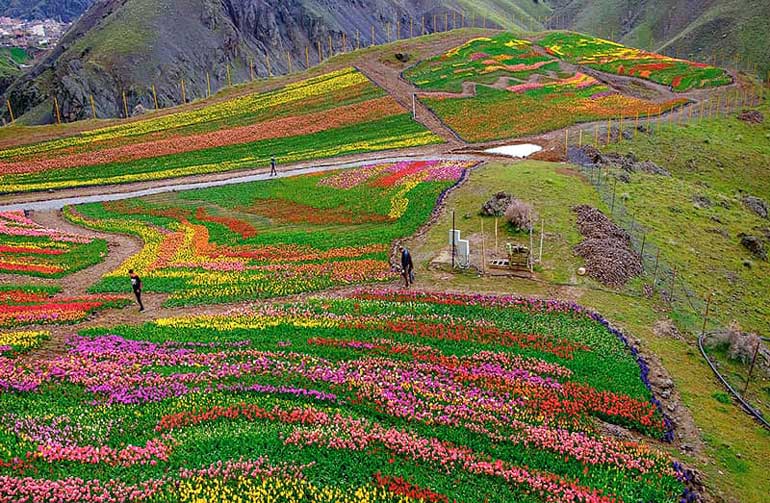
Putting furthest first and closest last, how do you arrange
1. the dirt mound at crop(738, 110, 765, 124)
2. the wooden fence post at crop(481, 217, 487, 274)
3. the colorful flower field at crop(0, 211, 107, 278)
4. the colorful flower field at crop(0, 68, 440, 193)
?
the dirt mound at crop(738, 110, 765, 124)
the colorful flower field at crop(0, 68, 440, 193)
the colorful flower field at crop(0, 211, 107, 278)
the wooden fence post at crop(481, 217, 487, 274)

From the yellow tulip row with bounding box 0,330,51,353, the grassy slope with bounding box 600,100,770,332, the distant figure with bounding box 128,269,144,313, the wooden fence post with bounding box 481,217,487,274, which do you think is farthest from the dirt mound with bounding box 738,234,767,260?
the yellow tulip row with bounding box 0,330,51,353

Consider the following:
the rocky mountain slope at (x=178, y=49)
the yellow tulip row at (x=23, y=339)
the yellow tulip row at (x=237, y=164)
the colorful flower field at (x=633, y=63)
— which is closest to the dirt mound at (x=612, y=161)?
the yellow tulip row at (x=237, y=164)

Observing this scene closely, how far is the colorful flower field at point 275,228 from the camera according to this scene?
30.1 m

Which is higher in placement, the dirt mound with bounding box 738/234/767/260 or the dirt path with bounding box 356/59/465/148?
the dirt path with bounding box 356/59/465/148

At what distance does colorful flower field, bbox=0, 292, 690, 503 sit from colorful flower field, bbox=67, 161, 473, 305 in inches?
217

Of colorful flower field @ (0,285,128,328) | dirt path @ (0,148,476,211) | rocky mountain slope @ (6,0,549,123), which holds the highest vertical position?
rocky mountain slope @ (6,0,549,123)

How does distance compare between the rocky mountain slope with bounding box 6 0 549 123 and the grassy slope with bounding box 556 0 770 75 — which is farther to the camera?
the rocky mountain slope with bounding box 6 0 549 123

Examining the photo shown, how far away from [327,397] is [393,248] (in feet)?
56.9

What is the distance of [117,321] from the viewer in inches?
1008

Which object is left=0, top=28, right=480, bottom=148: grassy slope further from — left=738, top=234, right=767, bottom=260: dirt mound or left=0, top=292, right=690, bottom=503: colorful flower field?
left=738, top=234, right=767, bottom=260: dirt mound

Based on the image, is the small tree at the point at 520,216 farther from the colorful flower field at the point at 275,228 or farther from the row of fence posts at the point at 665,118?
the row of fence posts at the point at 665,118

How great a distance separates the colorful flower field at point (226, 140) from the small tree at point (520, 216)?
3088cm

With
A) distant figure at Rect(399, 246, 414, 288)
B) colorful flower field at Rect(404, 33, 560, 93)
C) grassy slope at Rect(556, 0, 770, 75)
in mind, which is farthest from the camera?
grassy slope at Rect(556, 0, 770, 75)

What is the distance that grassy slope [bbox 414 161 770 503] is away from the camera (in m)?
16.2
